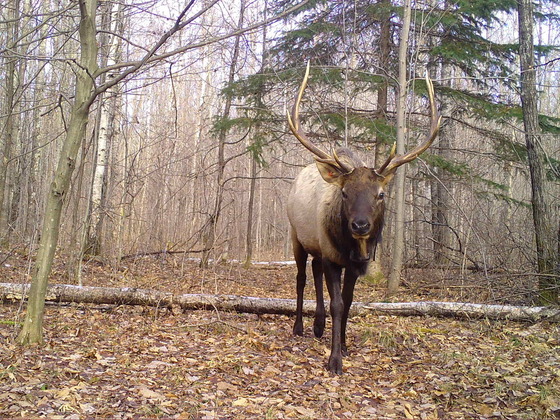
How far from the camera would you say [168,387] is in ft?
13.6

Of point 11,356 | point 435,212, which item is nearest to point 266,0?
point 435,212

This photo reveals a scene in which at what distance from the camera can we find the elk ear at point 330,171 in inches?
207

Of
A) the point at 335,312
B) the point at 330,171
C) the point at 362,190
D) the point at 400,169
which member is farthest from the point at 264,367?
the point at 400,169

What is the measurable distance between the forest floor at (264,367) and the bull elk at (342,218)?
0.55 meters

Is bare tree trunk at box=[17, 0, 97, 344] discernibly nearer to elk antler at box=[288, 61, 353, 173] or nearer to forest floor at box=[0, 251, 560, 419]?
forest floor at box=[0, 251, 560, 419]

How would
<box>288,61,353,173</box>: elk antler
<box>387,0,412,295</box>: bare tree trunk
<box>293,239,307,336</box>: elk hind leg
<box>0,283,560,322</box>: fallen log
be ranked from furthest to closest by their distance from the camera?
<box>387,0,412,295</box>: bare tree trunk → <box>0,283,560,322</box>: fallen log → <box>293,239,307,336</box>: elk hind leg → <box>288,61,353,173</box>: elk antler

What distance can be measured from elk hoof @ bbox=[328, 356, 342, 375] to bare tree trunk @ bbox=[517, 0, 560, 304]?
3.99m

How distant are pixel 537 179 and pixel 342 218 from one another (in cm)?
462

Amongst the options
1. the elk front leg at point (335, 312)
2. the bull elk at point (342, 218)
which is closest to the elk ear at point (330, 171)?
the bull elk at point (342, 218)

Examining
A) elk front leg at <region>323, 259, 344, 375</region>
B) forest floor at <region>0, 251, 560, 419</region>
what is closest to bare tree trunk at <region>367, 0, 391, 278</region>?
forest floor at <region>0, 251, 560, 419</region>

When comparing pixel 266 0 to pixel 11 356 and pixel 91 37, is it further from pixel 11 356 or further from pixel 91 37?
pixel 11 356

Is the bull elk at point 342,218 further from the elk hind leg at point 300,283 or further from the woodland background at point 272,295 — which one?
the woodland background at point 272,295

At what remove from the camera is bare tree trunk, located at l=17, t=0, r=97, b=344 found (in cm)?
483

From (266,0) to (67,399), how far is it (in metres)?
12.2
